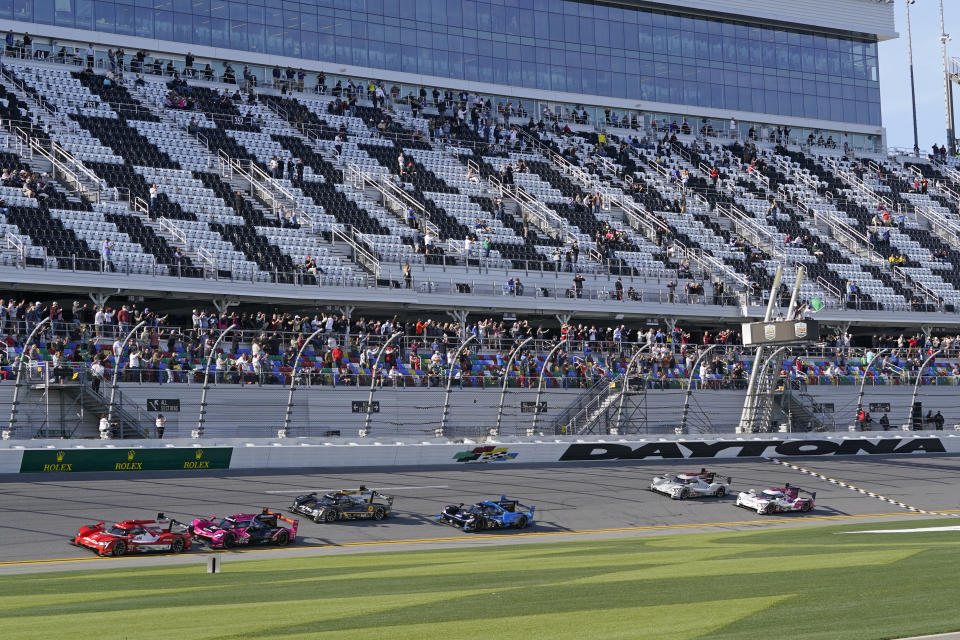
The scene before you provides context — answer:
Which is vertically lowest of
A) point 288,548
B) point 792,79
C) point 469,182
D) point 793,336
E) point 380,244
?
point 288,548

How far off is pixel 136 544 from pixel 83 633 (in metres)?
10.7

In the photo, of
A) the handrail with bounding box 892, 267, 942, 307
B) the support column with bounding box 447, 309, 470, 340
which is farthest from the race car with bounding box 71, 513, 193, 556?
the handrail with bounding box 892, 267, 942, 307

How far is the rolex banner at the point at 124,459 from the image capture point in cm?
3059

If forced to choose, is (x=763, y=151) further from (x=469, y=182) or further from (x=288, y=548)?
(x=288, y=548)

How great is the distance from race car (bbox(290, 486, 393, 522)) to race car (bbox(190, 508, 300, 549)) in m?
2.26

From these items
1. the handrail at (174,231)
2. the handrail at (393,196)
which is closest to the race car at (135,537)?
the handrail at (174,231)

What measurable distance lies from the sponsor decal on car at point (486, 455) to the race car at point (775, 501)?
693 cm

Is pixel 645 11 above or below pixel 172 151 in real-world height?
above

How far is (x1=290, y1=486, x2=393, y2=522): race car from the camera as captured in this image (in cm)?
2955

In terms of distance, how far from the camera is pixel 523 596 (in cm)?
1745

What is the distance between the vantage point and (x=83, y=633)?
1473 cm

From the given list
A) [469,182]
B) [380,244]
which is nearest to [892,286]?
[469,182]

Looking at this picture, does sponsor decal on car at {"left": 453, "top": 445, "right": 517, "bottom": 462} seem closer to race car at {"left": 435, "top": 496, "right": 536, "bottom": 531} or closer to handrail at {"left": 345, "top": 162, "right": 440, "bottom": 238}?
race car at {"left": 435, "top": 496, "right": 536, "bottom": 531}

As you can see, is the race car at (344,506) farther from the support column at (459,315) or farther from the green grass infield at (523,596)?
the support column at (459,315)
